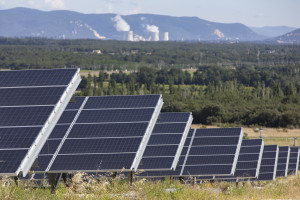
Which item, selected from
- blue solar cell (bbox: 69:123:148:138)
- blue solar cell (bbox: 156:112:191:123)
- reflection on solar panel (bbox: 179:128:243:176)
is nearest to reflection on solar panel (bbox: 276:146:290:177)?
reflection on solar panel (bbox: 179:128:243:176)

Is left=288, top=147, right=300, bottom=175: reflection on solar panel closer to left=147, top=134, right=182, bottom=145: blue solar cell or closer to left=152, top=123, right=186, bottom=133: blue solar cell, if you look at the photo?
left=152, top=123, right=186, bottom=133: blue solar cell

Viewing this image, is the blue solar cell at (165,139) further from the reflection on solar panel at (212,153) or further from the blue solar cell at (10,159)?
the blue solar cell at (10,159)

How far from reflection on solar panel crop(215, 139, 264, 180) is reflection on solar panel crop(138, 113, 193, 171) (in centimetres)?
405

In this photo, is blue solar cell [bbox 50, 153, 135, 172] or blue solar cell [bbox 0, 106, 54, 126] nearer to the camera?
blue solar cell [bbox 0, 106, 54, 126]

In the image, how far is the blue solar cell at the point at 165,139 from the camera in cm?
2228

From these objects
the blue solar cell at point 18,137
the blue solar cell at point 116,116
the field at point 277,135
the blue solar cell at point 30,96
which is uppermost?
the blue solar cell at point 30,96

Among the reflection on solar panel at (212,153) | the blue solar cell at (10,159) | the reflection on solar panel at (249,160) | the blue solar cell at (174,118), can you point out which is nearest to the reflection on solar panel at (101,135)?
the blue solar cell at (10,159)

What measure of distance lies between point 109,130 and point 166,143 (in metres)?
5.64

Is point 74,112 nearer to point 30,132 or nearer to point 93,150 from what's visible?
point 93,150

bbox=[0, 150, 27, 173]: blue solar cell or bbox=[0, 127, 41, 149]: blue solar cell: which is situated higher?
bbox=[0, 127, 41, 149]: blue solar cell

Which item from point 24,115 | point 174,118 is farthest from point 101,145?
point 174,118

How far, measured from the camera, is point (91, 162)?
15156 millimetres

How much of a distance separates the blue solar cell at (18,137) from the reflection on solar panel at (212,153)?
10570 mm

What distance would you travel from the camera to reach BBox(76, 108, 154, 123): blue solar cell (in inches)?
703
